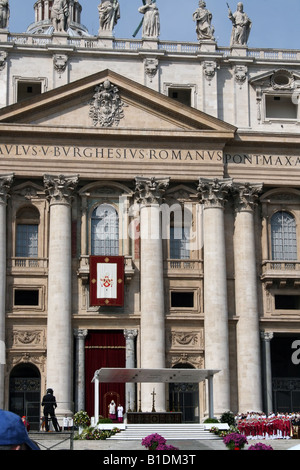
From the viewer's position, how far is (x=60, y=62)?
47.8 metres

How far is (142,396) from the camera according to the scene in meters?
43.1

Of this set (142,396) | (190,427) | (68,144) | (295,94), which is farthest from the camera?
(295,94)

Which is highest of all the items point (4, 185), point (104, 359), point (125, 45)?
point (125, 45)

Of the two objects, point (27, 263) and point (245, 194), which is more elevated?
point (245, 194)

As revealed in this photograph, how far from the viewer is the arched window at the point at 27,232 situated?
45.8m

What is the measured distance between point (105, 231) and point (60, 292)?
4.63 metres

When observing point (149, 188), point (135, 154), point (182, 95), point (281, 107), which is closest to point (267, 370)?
point (149, 188)

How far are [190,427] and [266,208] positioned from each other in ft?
58.0

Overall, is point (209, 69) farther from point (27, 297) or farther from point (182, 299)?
point (27, 297)

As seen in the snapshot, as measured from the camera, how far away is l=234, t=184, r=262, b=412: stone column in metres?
44.4

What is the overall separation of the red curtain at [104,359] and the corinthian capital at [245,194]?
33.0 feet

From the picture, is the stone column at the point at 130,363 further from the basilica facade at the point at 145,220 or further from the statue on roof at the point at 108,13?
the statue on roof at the point at 108,13

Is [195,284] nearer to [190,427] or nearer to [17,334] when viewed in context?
[17,334]

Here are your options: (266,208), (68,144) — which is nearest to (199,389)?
(266,208)
